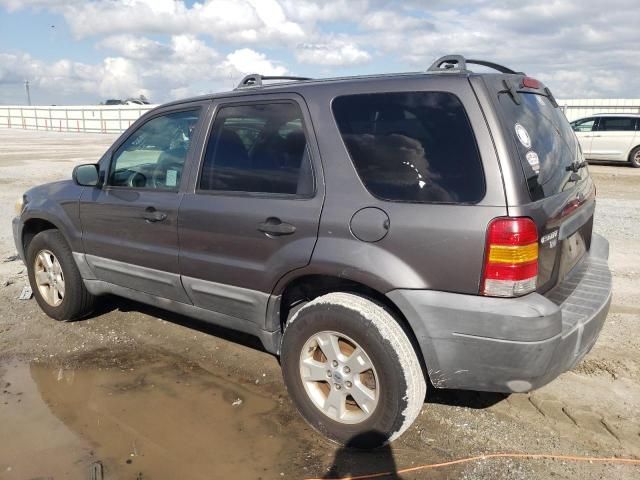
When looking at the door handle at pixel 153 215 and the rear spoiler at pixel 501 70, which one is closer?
the rear spoiler at pixel 501 70

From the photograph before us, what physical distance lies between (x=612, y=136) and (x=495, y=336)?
52.8ft

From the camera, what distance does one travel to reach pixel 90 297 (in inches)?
179

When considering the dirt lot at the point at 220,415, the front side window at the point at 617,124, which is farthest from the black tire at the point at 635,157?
the dirt lot at the point at 220,415

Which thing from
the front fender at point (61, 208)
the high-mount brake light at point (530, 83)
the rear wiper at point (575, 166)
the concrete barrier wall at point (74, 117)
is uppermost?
the concrete barrier wall at point (74, 117)

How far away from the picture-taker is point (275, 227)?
2.99 metres

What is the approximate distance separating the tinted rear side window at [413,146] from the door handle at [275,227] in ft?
1.62

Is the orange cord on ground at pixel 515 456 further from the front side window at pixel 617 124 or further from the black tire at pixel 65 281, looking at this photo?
the front side window at pixel 617 124

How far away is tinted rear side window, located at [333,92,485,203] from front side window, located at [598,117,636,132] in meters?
15.8

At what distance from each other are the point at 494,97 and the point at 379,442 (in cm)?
180

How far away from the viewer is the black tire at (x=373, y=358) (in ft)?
8.59

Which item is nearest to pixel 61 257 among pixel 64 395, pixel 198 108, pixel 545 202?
pixel 64 395

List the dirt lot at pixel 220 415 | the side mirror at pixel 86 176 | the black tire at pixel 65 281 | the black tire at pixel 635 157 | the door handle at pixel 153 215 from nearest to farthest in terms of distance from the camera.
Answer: the dirt lot at pixel 220 415 → the door handle at pixel 153 215 → the side mirror at pixel 86 176 → the black tire at pixel 65 281 → the black tire at pixel 635 157

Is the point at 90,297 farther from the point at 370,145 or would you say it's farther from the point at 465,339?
the point at 465,339

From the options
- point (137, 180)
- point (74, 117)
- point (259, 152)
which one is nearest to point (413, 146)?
point (259, 152)
